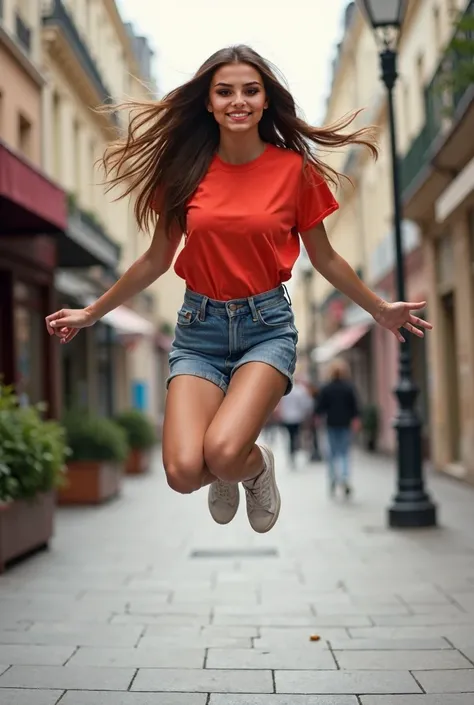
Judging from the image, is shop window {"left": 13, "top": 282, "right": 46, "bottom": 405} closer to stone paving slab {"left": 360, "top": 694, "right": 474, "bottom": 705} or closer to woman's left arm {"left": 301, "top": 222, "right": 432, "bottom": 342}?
woman's left arm {"left": 301, "top": 222, "right": 432, "bottom": 342}

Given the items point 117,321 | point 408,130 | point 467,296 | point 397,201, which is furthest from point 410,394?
point 408,130

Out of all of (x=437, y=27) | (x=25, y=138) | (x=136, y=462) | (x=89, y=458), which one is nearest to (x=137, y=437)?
(x=136, y=462)

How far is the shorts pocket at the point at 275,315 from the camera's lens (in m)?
4.54

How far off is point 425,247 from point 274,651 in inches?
622

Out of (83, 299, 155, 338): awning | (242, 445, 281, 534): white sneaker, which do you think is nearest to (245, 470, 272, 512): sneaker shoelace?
(242, 445, 281, 534): white sneaker

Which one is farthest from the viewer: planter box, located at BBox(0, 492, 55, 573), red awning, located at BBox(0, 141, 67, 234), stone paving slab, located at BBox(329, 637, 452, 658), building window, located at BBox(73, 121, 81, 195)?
building window, located at BBox(73, 121, 81, 195)

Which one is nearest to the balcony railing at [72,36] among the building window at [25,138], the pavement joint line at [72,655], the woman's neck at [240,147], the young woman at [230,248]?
the building window at [25,138]

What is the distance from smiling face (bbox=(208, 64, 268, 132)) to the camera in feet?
14.8

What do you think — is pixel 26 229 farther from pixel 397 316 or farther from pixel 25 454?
pixel 397 316

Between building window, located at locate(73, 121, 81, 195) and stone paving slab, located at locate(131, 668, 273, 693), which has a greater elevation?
building window, located at locate(73, 121, 81, 195)

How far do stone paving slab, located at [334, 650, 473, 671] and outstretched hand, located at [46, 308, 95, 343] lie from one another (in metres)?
2.03

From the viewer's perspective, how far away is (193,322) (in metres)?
4.60

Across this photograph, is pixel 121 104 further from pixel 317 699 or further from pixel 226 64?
pixel 317 699

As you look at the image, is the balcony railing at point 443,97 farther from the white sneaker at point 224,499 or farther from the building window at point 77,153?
the building window at point 77,153
